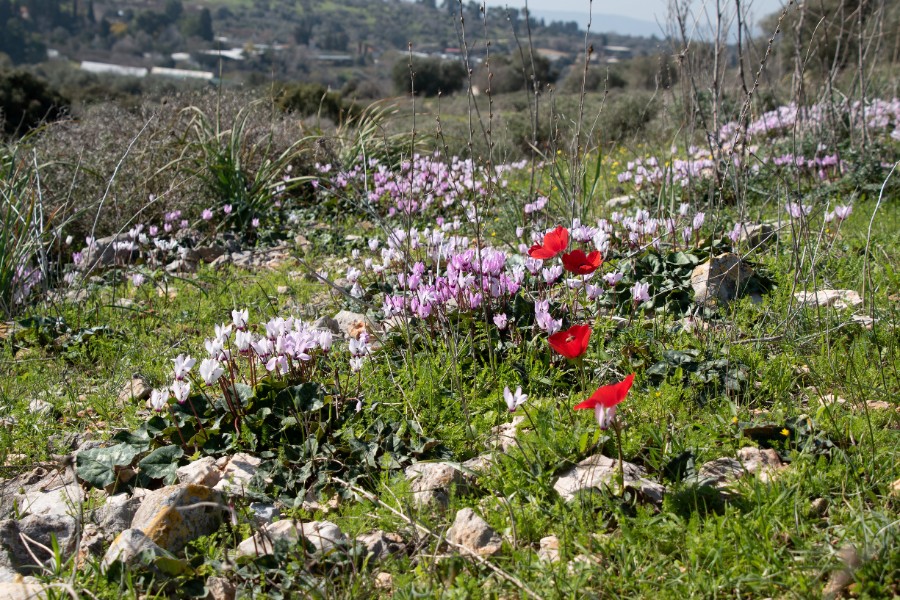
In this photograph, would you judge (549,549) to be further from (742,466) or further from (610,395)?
(742,466)

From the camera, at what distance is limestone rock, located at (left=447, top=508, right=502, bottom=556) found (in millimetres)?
2029

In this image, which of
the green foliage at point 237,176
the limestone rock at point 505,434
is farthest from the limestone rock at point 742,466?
the green foliage at point 237,176

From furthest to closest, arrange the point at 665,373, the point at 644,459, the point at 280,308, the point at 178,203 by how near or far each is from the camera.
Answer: the point at 178,203
the point at 280,308
the point at 665,373
the point at 644,459

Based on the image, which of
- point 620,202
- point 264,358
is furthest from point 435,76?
point 264,358

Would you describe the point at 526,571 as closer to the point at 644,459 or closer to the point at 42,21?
the point at 644,459

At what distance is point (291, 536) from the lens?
208 centimetres

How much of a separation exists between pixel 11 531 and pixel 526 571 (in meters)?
1.53

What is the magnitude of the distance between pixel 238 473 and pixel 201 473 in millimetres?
143

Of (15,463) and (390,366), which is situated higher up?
(390,366)

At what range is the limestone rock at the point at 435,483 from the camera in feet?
7.48

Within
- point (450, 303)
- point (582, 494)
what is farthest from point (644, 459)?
point (450, 303)

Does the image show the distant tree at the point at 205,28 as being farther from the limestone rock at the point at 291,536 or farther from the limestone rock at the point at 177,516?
the limestone rock at the point at 291,536

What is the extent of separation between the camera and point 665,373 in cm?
275

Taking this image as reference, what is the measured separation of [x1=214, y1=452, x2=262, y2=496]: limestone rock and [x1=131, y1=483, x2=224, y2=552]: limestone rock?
0.28ft
